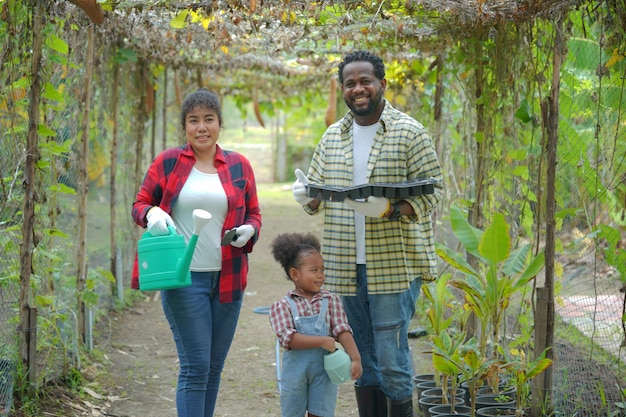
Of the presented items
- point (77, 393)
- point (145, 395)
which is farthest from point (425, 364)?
point (77, 393)

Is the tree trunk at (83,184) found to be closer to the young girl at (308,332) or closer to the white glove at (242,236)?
the white glove at (242,236)

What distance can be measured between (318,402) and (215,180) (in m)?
1.20

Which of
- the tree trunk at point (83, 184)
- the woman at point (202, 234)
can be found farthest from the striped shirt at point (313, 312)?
the tree trunk at point (83, 184)

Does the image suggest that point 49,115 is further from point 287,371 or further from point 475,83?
point 475,83

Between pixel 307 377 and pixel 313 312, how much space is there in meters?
0.31

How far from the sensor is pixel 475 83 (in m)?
6.06

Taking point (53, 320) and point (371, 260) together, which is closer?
A: point (371, 260)

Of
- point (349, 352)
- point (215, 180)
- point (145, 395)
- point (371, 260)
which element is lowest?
point (145, 395)

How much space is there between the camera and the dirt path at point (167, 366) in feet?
18.1

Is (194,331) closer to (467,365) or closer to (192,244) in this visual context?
(192,244)

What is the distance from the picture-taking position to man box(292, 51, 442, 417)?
3.93 m

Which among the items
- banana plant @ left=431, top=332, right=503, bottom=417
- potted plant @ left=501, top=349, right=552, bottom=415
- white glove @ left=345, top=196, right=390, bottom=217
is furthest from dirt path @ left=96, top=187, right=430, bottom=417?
white glove @ left=345, top=196, right=390, bottom=217

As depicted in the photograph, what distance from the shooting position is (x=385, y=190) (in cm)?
375

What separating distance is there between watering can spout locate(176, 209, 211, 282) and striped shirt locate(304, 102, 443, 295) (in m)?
0.60
